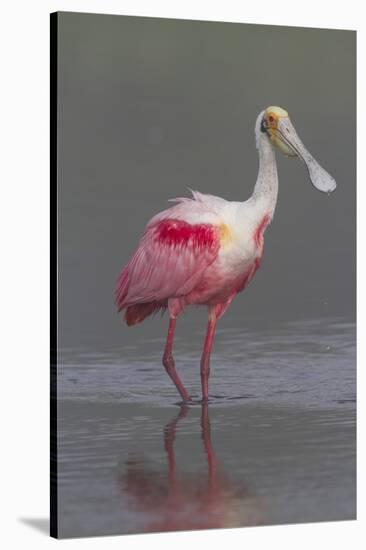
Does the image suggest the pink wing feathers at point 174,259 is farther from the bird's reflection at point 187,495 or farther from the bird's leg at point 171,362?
the bird's reflection at point 187,495

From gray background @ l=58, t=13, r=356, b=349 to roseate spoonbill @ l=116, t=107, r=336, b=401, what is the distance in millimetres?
65

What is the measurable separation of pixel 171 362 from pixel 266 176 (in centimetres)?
115

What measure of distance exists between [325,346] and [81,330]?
58.8 inches

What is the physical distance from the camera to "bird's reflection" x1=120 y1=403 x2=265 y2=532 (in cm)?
912

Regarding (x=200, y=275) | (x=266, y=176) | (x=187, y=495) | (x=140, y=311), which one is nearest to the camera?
(x=187, y=495)

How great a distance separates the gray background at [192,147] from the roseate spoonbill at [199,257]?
0.21ft

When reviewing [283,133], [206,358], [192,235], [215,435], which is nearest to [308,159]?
[283,133]

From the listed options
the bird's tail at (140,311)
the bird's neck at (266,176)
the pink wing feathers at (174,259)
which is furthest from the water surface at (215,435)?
the bird's neck at (266,176)

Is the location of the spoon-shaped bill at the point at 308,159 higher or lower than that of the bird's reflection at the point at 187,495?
higher

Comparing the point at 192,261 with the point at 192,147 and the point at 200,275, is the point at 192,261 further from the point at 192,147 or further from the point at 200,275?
the point at 192,147

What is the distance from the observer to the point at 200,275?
9.45 meters

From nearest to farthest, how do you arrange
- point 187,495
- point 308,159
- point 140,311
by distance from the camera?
1. point 187,495
2. point 140,311
3. point 308,159

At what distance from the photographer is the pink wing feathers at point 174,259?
9.37 meters

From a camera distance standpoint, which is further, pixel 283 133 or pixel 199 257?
pixel 283 133
